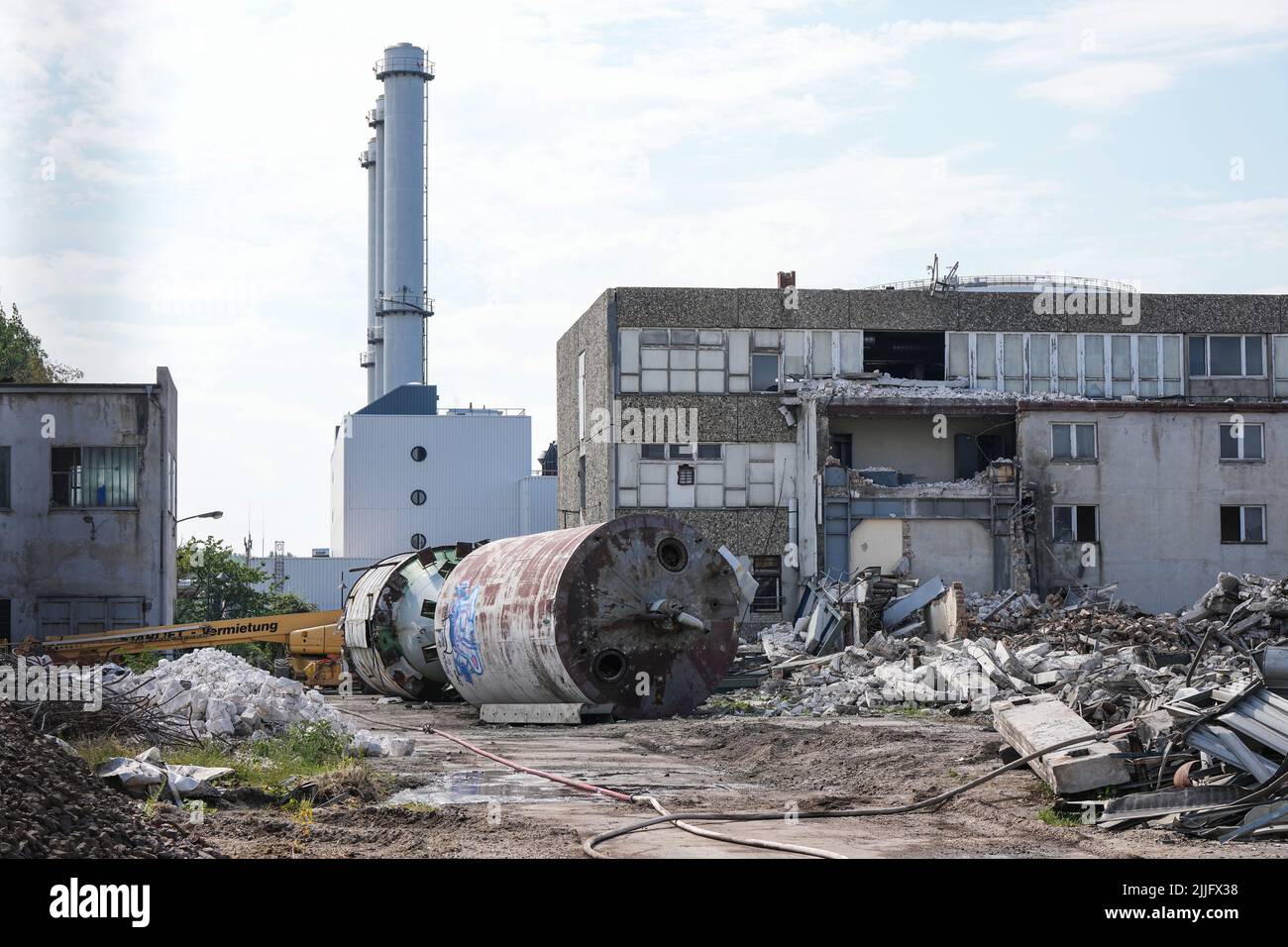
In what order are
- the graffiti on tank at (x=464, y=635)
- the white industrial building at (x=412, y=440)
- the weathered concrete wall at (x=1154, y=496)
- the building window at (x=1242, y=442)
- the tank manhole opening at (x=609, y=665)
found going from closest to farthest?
the tank manhole opening at (x=609, y=665), the graffiti on tank at (x=464, y=635), the weathered concrete wall at (x=1154, y=496), the building window at (x=1242, y=442), the white industrial building at (x=412, y=440)

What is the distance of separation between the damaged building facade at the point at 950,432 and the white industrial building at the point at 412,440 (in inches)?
890

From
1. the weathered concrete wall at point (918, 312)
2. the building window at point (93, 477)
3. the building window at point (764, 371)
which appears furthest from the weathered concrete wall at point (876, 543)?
the building window at point (93, 477)

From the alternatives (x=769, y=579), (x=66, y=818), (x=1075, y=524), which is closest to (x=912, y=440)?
(x=1075, y=524)

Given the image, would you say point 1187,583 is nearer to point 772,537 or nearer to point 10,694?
point 772,537

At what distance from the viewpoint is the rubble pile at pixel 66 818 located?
896 centimetres

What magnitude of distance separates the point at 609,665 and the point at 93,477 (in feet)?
51.5

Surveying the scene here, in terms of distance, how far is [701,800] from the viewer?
44.1 feet

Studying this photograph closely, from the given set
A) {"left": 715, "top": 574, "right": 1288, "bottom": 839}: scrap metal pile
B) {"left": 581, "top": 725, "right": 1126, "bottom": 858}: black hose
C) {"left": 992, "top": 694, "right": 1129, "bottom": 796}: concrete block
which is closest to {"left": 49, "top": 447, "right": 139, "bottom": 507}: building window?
{"left": 715, "top": 574, "right": 1288, "bottom": 839}: scrap metal pile

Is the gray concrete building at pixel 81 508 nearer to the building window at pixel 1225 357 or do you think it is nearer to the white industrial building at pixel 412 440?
the building window at pixel 1225 357

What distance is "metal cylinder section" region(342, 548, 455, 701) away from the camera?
94.8 ft

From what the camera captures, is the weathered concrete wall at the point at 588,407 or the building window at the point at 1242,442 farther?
the weathered concrete wall at the point at 588,407

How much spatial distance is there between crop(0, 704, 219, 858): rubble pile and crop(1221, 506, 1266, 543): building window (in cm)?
3550

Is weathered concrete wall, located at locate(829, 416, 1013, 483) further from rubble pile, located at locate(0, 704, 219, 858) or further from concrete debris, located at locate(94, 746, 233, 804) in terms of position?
rubble pile, located at locate(0, 704, 219, 858)

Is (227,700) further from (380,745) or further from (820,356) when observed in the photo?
(820,356)
